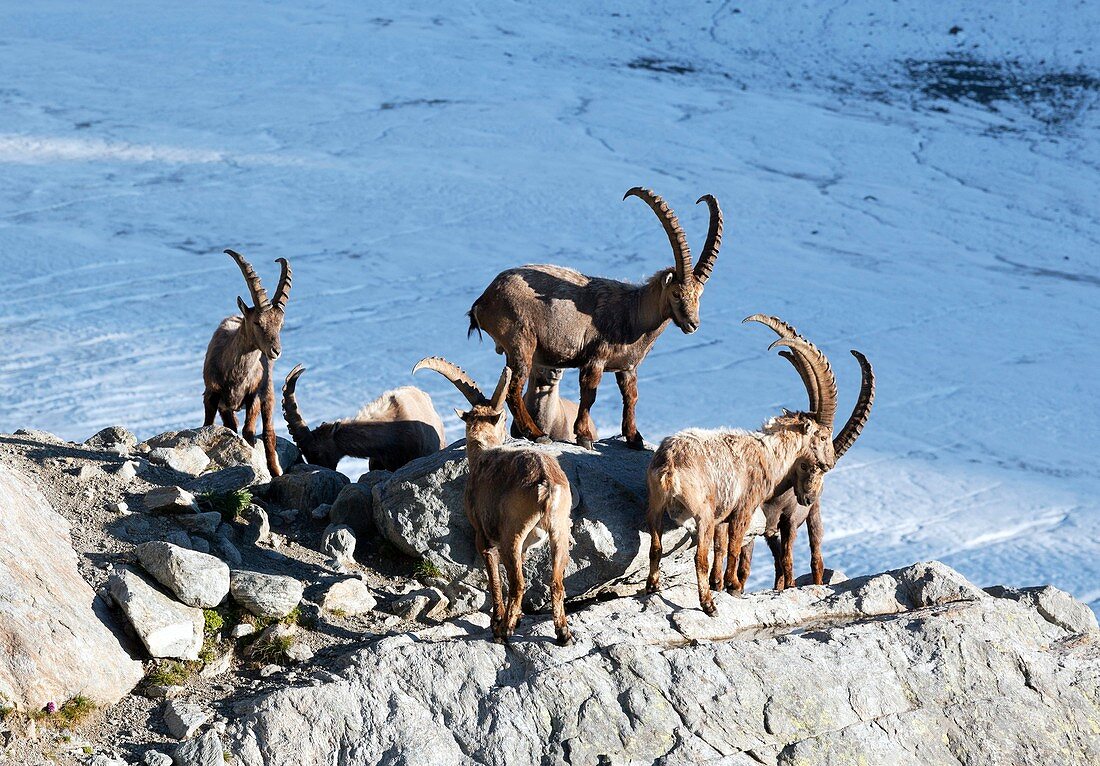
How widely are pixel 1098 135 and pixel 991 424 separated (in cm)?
1353

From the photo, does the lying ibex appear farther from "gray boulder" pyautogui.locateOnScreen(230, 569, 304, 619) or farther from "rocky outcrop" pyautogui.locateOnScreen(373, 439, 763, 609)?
"gray boulder" pyautogui.locateOnScreen(230, 569, 304, 619)

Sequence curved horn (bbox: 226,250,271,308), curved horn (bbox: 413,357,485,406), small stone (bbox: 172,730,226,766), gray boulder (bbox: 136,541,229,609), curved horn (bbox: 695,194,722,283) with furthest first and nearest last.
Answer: curved horn (bbox: 226,250,271,308)
curved horn (bbox: 695,194,722,283)
curved horn (bbox: 413,357,485,406)
gray boulder (bbox: 136,541,229,609)
small stone (bbox: 172,730,226,766)

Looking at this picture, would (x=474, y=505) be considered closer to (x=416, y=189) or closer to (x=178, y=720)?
(x=178, y=720)

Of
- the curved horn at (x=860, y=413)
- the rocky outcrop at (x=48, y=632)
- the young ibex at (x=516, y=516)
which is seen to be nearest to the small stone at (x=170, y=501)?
the rocky outcrop at (x=48, y=632)

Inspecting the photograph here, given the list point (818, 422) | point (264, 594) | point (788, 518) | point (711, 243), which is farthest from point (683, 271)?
point (264, 594)

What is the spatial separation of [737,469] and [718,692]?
151 centimetres

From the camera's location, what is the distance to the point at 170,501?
8445 millimetres

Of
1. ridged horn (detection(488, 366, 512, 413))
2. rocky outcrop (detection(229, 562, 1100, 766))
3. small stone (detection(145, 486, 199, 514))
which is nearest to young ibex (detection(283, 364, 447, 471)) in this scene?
small stone (detection(145, 486, 199, 514))

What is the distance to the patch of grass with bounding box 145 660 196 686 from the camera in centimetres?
692

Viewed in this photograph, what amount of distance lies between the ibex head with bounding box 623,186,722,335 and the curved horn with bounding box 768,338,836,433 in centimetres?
85

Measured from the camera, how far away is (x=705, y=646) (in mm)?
7434

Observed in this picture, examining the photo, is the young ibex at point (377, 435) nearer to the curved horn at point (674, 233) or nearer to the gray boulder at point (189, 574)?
the curved horn at point (674, 233)

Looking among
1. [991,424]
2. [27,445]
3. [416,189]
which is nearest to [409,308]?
[416,189]

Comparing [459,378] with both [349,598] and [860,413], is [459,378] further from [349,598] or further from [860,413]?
[860,413]
